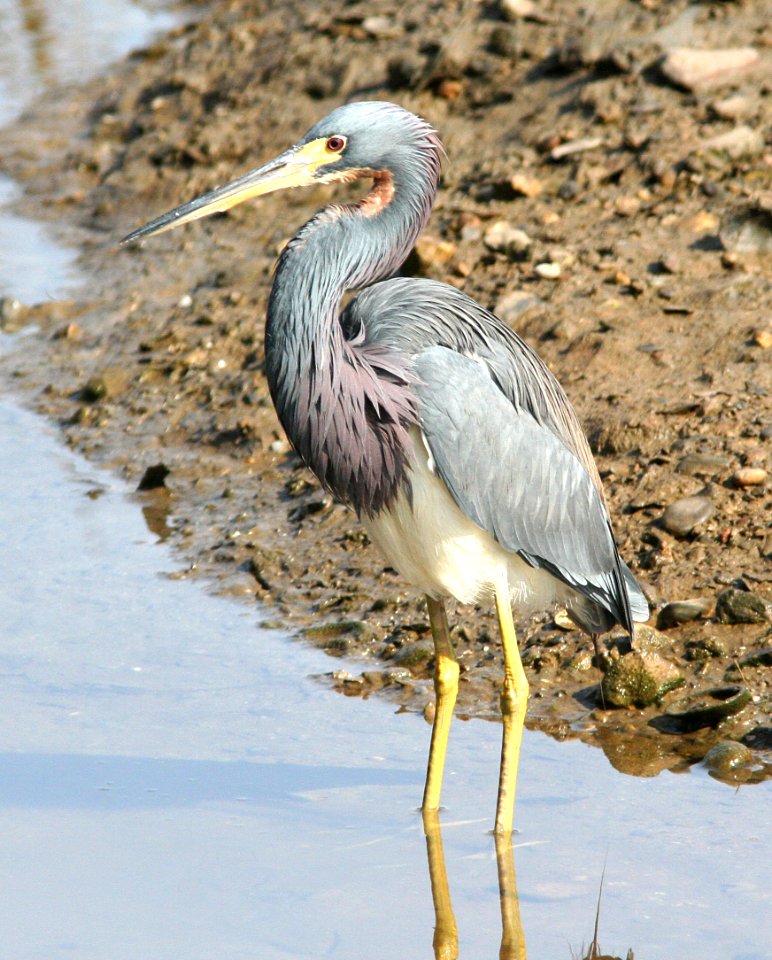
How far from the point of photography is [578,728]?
213 inches

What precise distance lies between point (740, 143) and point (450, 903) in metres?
5.06

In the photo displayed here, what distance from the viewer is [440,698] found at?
510 cm

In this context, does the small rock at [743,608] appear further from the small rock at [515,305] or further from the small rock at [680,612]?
the small rock at [515,305]

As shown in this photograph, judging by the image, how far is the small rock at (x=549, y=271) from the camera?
25.3 feet

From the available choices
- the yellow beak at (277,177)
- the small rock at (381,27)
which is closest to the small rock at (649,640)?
the yellow beak at (277,177)

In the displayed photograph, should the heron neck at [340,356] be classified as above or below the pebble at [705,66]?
above

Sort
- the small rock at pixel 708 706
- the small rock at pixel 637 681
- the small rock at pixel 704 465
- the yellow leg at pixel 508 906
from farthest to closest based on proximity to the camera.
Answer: the small rock at pixel 704 465, the small rock at pixel 637 681, the small rock at pixel 708 706, the yellow leg at pixel 508 906

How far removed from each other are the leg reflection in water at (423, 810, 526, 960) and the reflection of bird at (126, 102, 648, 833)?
84 mm

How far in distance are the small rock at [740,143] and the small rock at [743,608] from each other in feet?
11.0

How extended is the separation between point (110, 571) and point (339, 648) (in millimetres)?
1269

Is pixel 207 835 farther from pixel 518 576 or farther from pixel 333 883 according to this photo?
pixel 518 576

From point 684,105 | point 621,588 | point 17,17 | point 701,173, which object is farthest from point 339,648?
point 17,17

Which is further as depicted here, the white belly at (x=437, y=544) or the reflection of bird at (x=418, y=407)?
the white belly at (x=437, y=544)

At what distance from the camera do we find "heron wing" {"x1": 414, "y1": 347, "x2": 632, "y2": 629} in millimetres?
4727
